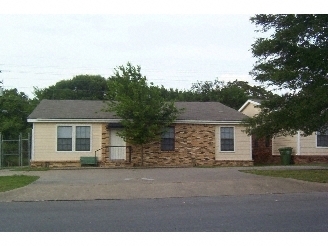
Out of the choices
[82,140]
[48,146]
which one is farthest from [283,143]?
[48,146]

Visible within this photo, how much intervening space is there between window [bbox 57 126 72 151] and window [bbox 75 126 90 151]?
14.9 inches

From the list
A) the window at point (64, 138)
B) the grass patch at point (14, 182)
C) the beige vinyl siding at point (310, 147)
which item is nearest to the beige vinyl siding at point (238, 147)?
the beige vinyl siding at point (310, 147)

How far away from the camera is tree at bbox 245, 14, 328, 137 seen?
1758 cm

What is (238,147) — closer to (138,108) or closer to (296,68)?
(138,108)

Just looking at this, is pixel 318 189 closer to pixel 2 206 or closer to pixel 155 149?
pixel 2 206

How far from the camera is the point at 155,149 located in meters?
26.5

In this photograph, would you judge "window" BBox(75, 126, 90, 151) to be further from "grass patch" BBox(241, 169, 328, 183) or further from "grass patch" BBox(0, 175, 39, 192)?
"grass patch" BBox(241, 169, 328, 183)

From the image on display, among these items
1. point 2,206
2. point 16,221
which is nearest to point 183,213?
point 16,221

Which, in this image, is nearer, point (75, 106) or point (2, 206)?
point (2, 206)

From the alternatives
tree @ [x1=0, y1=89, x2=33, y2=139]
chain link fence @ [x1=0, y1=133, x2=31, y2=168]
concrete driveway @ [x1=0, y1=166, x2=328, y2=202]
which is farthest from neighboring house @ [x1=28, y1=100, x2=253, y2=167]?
Result: tree @ [x1=0, y1=89, x2=33, y2=139]

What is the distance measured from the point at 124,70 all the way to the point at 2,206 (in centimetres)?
1459

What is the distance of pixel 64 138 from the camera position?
25.8 meters

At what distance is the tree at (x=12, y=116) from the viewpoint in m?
37.8

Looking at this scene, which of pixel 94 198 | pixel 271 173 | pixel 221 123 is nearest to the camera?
pixel 94 198
